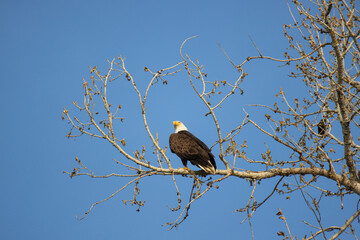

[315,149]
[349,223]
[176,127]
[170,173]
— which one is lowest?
[349,223]

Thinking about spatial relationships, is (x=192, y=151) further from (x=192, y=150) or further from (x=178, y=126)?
(x=178, y=126)

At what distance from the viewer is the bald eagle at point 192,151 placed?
698cm

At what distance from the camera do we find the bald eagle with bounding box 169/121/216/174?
6977 mm

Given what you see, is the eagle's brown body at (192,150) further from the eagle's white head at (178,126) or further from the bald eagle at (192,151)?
the eagle's white head at (178,126)

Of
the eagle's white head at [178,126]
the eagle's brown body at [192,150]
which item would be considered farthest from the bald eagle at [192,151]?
the eagle's white head at [178,126]

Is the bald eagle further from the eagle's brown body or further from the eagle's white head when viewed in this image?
the eagle's white head

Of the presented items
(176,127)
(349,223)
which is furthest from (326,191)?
(176,127)

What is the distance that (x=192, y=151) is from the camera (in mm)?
7434

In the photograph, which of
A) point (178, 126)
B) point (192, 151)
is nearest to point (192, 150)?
point (192, 151)

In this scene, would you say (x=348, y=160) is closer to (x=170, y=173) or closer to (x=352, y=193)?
(x=352, y=193)

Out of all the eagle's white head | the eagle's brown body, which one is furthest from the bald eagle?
the eagle's white head

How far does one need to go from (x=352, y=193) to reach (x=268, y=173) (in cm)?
132

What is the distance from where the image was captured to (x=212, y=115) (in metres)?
5.64

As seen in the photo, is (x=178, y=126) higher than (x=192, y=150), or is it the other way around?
(x=178, y=126)
